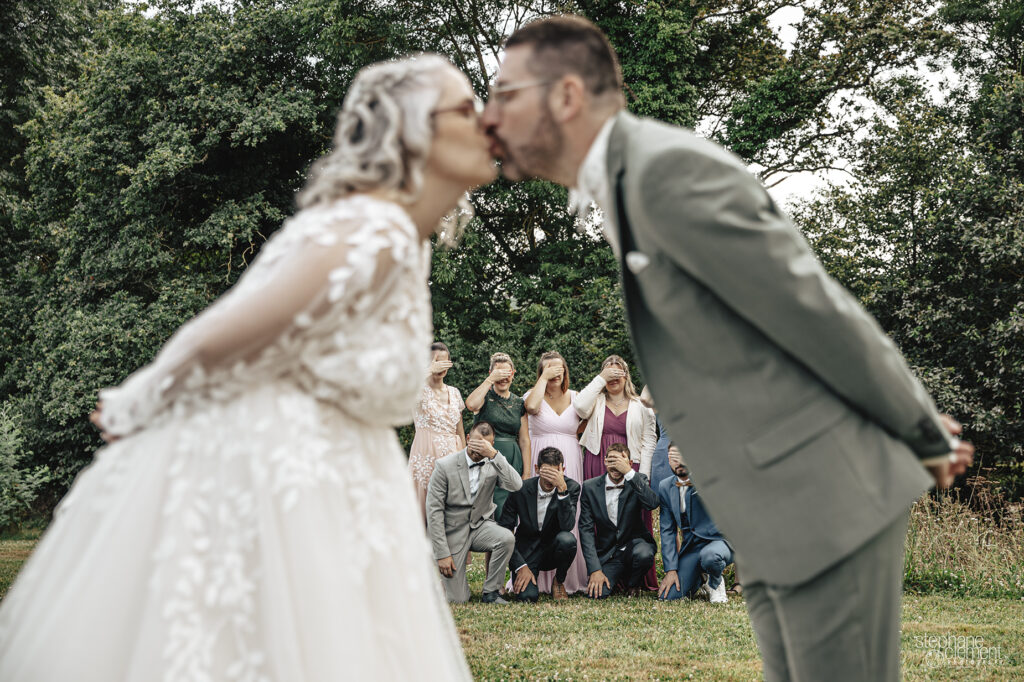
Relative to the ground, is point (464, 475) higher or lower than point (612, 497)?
higher

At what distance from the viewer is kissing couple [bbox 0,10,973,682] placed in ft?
6.37

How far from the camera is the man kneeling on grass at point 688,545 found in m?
8.25

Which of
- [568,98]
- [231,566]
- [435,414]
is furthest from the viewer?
[435,414]

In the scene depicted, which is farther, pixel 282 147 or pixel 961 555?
pixel 282 147

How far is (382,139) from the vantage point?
7.15 ft

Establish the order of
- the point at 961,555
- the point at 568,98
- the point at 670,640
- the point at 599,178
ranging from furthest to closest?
the point at 961,555
the point at 670,640
the point at 568,98
the point at 599,178

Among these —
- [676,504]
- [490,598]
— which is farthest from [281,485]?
[676,504]

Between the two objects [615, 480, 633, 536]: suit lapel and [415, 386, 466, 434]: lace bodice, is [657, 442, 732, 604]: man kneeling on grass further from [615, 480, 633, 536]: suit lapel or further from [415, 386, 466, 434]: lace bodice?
[415, 386, 466, 434]: lace bodice

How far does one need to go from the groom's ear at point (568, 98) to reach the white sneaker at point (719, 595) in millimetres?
6696

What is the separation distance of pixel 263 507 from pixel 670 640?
5199mm

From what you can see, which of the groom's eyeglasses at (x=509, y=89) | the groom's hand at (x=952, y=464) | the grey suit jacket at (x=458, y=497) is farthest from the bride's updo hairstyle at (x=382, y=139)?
the grey suit jacket at (x=458, y=497)

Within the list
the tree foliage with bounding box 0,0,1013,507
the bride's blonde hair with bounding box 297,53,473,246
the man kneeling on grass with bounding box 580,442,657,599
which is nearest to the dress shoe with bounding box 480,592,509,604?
the man kneeling on grass with bounding box 580,442,657,599

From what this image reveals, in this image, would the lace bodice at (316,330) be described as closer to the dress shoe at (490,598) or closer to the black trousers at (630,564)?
the dress shoe at (490,598)

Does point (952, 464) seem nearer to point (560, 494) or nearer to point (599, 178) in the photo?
point (599, 178)
